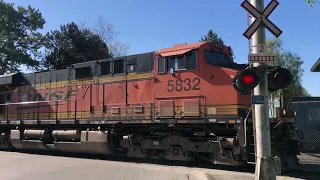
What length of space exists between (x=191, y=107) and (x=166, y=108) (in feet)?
3.49

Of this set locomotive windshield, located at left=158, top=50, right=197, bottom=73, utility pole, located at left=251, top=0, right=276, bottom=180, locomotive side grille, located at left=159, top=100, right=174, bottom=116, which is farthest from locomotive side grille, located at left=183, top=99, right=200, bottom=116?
utility pole, located at left=251, top=0, right=276, bottom=180

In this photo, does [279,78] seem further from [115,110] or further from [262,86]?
[115,110]

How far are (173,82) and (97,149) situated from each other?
15.8ft

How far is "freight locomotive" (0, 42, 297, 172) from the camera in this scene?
1145 centimetres

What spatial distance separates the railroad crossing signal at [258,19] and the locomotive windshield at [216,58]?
4933 mm

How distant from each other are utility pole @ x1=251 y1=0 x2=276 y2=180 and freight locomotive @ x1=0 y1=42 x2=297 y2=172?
339cm

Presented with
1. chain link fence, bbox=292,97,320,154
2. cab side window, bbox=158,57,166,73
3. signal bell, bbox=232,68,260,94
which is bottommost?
chain link fence, bbox=292,97,320,154

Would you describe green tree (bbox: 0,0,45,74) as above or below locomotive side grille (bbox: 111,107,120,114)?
above

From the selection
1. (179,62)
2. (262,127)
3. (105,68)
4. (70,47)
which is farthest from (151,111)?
(70,47)

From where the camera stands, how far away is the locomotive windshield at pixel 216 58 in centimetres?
1218

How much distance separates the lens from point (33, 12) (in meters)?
42.3

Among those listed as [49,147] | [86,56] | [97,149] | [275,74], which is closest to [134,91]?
[97,149]

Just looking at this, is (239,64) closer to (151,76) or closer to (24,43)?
(151,76)

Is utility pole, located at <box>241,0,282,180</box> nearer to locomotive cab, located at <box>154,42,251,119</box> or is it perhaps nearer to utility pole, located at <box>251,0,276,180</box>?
utility pole, located at <box>251,0,276,180</box>
